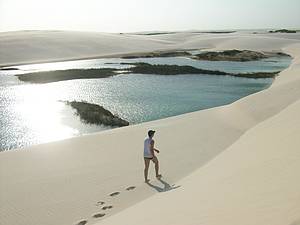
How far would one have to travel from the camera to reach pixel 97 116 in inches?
890

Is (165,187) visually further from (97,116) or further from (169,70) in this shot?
(169,70)

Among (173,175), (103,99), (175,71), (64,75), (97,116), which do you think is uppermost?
(175,71)

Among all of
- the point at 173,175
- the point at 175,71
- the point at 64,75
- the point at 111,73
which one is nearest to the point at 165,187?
the point at 173,175

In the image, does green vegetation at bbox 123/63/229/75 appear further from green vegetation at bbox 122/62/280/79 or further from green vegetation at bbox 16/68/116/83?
green vegetation at bbox 16/68/116/83

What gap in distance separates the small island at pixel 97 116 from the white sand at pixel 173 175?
2582 mm

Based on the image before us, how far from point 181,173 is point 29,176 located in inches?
186

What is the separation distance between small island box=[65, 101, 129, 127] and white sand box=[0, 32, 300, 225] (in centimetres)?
258

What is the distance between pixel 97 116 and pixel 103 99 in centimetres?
740

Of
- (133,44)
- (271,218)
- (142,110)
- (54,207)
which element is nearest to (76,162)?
(54,207)

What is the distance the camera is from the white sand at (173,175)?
7.21 metres

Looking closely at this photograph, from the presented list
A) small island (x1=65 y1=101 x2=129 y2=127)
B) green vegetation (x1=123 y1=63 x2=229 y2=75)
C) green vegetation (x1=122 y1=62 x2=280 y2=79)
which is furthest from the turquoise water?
green vegetation (x1=123 y1=63 x2=229 y2=75)

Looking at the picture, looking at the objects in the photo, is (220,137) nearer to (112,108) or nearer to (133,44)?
(112,108)

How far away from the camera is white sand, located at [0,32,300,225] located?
284 inches

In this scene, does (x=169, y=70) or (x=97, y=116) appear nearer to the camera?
(x=97, y=116)
